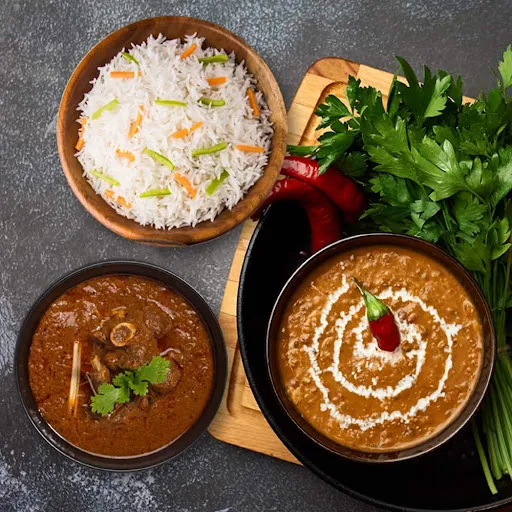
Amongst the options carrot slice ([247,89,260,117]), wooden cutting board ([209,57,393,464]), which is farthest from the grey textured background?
carrot slice ([247,89,260,117])

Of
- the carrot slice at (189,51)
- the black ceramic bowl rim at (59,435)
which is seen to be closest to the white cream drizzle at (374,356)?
the black ceramic bowl rim at (59,435)

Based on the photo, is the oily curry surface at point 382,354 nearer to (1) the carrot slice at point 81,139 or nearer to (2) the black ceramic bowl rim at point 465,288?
(2) the black ceramic bowl rim at point 465,288

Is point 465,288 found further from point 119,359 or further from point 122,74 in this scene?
point 122,74

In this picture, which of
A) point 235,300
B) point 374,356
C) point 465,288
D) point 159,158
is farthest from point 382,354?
point 159,158

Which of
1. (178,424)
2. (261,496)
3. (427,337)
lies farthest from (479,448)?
(178,424)

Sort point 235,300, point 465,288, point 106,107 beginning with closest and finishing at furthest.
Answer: point 465,288, point 106,107, point 235,300
